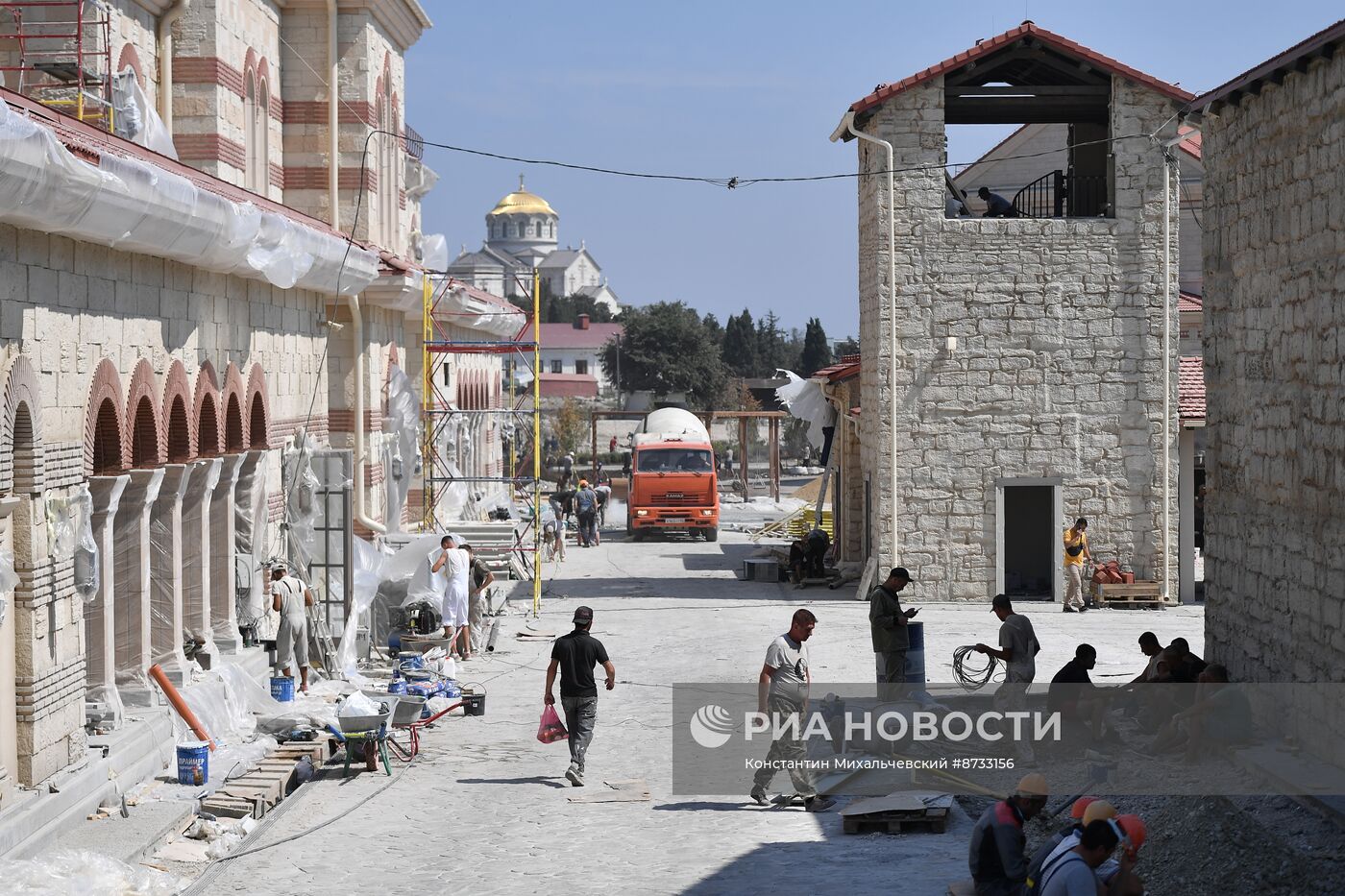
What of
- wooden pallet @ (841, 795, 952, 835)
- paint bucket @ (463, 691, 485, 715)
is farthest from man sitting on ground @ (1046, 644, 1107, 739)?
paint bucket @ (463, 691, 485, 715)

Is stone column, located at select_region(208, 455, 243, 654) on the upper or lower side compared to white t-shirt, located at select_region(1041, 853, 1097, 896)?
upper

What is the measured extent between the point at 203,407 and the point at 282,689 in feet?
9.35

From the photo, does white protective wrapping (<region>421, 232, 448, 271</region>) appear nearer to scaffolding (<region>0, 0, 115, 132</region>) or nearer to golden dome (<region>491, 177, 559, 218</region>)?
scaffolding (<region>0, 0, 115, 132</region>)

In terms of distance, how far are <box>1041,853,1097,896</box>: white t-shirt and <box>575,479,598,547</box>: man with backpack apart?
27660 millimetres

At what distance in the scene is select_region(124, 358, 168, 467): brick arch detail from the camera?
13.5m

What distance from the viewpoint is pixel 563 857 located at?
424 inches

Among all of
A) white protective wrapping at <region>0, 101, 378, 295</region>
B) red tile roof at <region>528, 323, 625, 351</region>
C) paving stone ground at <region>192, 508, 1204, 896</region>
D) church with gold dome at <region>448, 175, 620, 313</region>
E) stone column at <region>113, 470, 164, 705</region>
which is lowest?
paving stone ground at <region>192, 508, 1204, 896</region>

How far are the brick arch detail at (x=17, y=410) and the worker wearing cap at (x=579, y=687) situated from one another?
13.4 ft

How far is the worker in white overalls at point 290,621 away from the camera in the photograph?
16406 millimetres

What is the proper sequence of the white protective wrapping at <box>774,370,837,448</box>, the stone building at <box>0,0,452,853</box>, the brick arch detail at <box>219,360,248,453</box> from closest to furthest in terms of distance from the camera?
the stone building at <box>0,0,452,853</box> → the brick arch detail at <box>219,360,248,453</box> → the white protective wrapping at <box>774,370,837,448</box>

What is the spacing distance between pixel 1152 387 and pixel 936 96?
17.3ft

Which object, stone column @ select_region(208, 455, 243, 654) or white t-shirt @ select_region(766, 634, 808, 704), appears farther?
stone column @ select_region(208, 455, 243, 654)

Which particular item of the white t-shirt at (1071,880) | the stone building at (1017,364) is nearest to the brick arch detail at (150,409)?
the white t-shirt at (1071,880)

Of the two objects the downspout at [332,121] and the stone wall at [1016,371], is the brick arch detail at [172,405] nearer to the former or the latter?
the downspout at [332,121]
